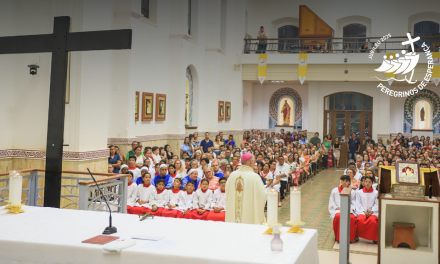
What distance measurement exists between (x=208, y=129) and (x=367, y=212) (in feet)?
38.6

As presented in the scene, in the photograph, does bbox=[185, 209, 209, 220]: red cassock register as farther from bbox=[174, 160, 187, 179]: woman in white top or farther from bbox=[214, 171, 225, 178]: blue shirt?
bbox=[174, 160, 187, 179]: woman in white top

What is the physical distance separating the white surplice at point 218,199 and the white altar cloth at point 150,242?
185 inches

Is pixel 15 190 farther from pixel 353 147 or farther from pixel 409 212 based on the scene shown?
pixel 353 147

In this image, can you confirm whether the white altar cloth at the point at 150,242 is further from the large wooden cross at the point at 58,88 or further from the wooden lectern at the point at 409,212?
the wooden lectern at the point at 409,212

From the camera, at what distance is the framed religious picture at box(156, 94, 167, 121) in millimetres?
14914

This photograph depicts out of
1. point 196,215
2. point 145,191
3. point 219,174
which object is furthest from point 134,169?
point 196,215

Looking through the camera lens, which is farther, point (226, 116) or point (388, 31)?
point (388, 31)

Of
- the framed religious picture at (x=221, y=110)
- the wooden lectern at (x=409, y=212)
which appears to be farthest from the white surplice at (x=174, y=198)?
the framed religious picture at (x=221, y=110)

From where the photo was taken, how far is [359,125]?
2253 centimetres

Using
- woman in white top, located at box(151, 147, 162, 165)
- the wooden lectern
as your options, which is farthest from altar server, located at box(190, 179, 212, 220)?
woman in white top, located at box(151, 147, 162, 165)

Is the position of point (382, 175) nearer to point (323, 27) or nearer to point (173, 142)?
point (173, 142)

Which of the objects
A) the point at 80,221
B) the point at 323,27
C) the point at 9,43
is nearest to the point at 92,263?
the point at 80,221

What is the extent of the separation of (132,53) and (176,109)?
3.04m

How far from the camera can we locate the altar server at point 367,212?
7602mm
